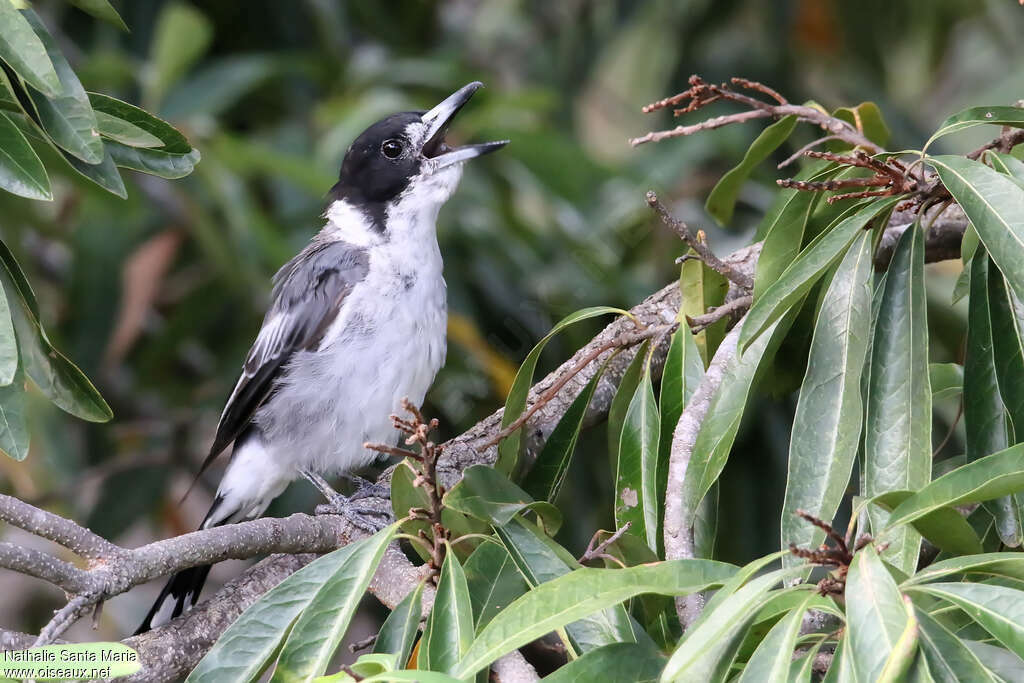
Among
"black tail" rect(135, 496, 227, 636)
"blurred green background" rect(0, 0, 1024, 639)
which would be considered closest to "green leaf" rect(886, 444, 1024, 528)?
"black tail" rect(135, 496, 227, 636)

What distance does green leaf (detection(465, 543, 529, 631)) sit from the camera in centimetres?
174

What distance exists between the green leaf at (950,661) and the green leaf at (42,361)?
1343 millimetres

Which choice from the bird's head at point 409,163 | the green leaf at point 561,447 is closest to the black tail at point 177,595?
the green leaf at point 561,447

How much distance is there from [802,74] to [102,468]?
4.22m

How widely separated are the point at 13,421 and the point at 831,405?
126 centimetres

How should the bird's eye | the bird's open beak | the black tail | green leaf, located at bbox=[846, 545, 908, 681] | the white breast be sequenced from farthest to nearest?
the bird's eye
the bird's open beak
the white breast
the black tail
green leaf, located at bbox=[846, 545, 908, 681]

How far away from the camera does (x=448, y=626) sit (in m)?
1.58

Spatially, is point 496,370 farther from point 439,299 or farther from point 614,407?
point 614,407

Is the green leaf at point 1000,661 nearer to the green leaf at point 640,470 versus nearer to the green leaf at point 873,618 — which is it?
the green leaf at point 873,618

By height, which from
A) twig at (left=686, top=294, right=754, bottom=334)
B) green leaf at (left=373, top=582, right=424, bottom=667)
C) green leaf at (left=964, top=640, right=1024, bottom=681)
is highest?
twig at (left=686, top=294, right=754, bottom=334)

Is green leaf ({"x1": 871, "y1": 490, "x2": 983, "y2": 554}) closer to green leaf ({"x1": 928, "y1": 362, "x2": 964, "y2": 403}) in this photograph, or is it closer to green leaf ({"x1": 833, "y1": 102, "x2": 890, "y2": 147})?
green leaf ({"x1": 928, "y1": 362, "x2": 964, "y2": 403})

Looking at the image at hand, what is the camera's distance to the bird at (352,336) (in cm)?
319

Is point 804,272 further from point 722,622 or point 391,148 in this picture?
point 391,148

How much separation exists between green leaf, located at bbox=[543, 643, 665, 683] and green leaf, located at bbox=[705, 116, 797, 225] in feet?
3.83
